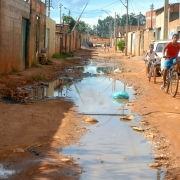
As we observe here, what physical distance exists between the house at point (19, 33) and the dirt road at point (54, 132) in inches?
199

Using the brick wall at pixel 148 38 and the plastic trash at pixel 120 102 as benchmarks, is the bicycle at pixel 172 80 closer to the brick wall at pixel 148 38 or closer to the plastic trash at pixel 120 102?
the plastic trash at pixel 120 102

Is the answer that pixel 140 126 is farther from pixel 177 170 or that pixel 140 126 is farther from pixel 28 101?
pixel 28 101

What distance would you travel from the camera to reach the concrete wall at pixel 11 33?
51.0ft

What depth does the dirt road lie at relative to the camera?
4890mm

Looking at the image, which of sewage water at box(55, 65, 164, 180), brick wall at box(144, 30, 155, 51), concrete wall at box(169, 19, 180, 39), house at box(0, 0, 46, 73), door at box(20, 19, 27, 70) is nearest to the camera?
sewage water at box(55, 65, 164, 180)

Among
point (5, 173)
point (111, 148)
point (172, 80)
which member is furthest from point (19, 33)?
point (5, 173)

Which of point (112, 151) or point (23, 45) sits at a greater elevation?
point (23, 45)

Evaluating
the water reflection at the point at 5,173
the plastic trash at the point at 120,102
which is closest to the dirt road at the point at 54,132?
the water reflection at the point at 5,173

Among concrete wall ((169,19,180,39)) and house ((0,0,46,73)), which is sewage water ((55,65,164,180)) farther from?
concrete wall ((169,19,180,39))

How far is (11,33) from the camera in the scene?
16.9 m

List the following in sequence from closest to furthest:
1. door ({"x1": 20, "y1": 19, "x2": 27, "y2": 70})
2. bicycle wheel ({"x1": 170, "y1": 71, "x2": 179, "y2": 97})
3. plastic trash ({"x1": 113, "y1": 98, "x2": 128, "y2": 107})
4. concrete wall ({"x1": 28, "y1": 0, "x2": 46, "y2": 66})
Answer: plastic trash ({"x1": 113, "y1": 98, "x2": 128, "y2": 107}), bicycle wheel ({"x1": 170, "y1": 71, "x2": 179, "y2": 97}), door ({"x1": 20, "y1": 19, "x2": 27, "y2": 70}), concrete wall ({"x1": 28, "y1": 0, "x2": 46, "y2": 66})

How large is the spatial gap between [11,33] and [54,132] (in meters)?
10.9

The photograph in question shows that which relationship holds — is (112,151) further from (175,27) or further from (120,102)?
(175,27)

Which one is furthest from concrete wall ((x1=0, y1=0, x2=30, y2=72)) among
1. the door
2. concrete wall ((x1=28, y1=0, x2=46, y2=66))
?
concrete wall ((x1=28, y1=0, x2=46, y2=66))
